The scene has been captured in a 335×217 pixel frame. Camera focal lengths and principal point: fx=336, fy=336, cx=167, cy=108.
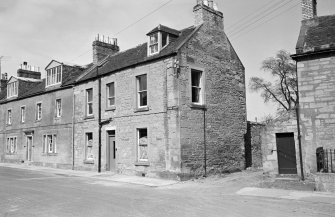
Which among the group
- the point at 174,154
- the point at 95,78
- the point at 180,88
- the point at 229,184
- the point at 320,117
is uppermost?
the point at 95,78

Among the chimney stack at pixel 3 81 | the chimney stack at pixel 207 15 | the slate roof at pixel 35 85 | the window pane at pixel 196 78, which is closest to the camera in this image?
the window pane at pixel 196 78

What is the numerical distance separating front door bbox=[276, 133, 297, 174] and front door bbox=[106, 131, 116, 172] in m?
10.5

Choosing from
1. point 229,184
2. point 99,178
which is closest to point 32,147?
point 99,178

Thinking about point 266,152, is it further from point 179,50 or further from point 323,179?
point 179,50

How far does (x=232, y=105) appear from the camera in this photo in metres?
21.1

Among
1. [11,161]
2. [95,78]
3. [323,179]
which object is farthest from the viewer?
[11,161]

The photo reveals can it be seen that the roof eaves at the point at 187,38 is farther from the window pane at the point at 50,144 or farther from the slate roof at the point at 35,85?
the window pane at the point at 50,144

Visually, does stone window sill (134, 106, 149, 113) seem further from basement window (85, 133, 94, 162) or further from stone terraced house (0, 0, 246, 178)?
basement window (85, 133, 94, 162)

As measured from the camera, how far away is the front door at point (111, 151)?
2166 cm

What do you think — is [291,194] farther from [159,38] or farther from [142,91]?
[159,38]

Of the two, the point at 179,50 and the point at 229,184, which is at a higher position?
the point at 179,50

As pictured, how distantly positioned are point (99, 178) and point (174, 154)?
4851mm

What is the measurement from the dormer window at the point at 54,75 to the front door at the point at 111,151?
846 centimetres

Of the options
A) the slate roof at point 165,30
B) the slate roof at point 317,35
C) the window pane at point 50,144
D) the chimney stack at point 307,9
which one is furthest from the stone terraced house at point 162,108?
the slate roof at point 317,35
